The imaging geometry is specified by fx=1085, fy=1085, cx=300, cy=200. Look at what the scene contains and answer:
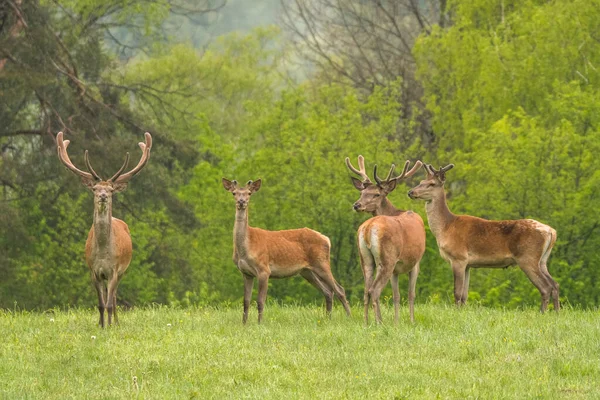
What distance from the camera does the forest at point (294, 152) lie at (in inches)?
1020

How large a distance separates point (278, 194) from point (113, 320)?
18.3m

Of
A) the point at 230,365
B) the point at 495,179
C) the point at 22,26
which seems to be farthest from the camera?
the point at 495,179

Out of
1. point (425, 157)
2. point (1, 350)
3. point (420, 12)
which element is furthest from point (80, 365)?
point (420, 12)

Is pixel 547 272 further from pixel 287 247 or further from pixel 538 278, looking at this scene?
pixel 287 247

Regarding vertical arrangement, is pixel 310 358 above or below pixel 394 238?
below

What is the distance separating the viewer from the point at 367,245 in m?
12.2

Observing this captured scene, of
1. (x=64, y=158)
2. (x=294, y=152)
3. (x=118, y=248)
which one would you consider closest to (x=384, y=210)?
(x=118, y=248)

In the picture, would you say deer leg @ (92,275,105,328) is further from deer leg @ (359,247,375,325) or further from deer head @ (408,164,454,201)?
deer head @ (408,164,454,201)

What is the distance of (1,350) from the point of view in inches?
419

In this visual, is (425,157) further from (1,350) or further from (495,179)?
(1,350)

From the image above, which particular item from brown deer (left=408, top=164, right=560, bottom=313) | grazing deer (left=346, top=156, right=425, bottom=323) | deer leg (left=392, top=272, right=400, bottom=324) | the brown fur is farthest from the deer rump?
the brown fur

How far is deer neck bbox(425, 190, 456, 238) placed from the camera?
15.0 metres

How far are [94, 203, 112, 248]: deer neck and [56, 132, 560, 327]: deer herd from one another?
1cm

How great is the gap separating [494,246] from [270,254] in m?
3.23
